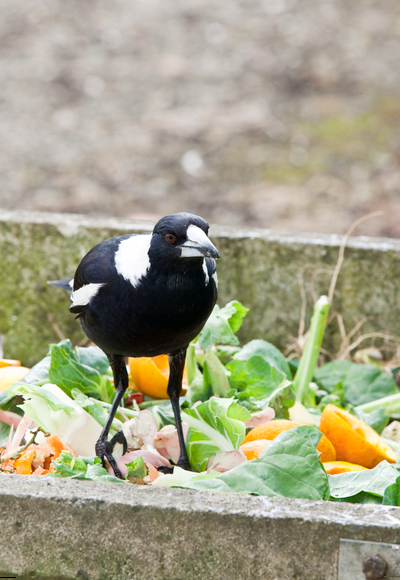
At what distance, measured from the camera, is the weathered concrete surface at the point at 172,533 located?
120 cm

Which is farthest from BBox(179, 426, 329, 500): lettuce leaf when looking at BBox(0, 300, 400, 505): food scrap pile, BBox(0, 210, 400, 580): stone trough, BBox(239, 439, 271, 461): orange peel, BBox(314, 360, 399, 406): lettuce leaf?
BBox(314, 360, 399, 406): lettuce leaf

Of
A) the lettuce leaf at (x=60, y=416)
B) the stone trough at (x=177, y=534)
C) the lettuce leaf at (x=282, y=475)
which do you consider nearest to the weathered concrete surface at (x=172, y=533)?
the stone trough at (x=177, y=534)

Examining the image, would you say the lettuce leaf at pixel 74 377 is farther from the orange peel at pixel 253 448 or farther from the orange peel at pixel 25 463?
the orange peel at pixel 253 448

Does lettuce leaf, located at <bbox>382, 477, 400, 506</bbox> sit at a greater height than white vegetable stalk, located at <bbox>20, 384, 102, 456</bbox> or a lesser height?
lesser

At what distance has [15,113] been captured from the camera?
18.4 ft

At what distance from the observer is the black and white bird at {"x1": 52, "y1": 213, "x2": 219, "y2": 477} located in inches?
59.3

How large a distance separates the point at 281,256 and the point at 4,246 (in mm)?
1043

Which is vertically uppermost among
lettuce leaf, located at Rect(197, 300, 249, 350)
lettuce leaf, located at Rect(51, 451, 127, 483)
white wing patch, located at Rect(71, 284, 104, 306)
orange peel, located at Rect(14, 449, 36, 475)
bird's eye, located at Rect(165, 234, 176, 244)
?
bird's eye, located at Rect(165, 234, 176, 244)

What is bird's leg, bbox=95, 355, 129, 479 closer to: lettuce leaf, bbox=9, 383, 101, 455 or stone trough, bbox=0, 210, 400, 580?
lettuce leaf, bbox=9, 383, 101, 455

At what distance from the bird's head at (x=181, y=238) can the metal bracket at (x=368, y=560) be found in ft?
2.09

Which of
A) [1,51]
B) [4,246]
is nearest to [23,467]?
[4,246]

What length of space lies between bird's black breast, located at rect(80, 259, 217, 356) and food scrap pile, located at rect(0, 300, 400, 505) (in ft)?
0.81

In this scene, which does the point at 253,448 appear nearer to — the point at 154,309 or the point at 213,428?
the point at 213,428

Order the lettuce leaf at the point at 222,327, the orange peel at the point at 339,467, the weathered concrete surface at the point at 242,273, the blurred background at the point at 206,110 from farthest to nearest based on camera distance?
the blurred background at the point at 206,110, the weathered concrete surface at the point at 242,273, the lettuce leaf at the point at 222,327, the orange peel at the point at 339,467
